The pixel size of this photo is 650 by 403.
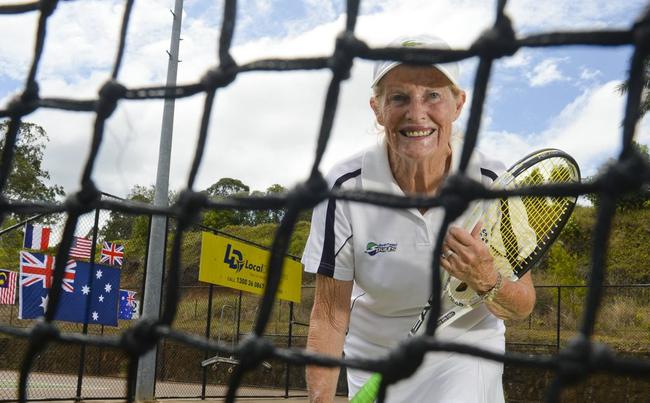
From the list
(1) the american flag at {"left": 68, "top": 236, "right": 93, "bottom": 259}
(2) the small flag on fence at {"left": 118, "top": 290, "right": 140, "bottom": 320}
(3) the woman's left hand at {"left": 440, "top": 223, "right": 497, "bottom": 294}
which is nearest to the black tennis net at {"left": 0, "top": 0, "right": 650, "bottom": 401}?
(3) the woman's left hand at {"left": 440, "top": 223, "right": 497, "bottom": 294}

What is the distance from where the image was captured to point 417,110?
70.2 inches

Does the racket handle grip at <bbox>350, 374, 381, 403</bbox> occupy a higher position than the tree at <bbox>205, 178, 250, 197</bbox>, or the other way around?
the tree at <bbox>205, 178, 250, 197</bbox>

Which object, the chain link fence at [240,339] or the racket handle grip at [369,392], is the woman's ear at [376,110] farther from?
the chain link fence at [240,339]

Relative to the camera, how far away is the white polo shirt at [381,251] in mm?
1878

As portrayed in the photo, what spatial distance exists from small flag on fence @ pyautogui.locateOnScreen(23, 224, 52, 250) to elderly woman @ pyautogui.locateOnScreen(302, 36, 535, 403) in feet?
20.9

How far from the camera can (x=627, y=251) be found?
695 inches

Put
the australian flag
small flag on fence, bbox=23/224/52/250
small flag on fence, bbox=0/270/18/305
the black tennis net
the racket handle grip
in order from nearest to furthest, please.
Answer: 1. the black tennis net
2. the racket handle grip
3. the australian flag
4. small flag on fence, bbox=23/224/52/250
5. small flag on fence, bbox=0/270/18/305

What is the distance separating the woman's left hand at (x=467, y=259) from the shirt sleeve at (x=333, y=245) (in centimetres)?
36

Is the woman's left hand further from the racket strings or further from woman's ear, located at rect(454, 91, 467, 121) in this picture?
woman's ear, located at rect(454, 91, 467, 121)

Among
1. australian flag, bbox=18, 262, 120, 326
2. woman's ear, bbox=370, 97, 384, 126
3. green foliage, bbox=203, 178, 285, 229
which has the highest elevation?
green foliage, bbox=203, 178, 285, 229

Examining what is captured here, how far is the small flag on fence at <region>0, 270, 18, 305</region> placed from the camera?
354 inches

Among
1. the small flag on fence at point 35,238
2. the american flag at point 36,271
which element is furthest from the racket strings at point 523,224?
the small flag on fence at point 35,238

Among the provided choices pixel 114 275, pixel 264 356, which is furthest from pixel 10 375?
pixel 264 356

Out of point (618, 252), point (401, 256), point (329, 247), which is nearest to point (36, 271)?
point (329, 247)
